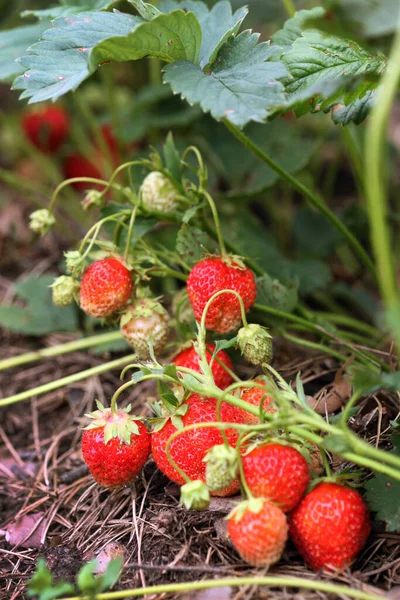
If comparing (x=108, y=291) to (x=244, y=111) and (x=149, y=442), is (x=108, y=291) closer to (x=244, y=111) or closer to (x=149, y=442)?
(x=149, y=442)

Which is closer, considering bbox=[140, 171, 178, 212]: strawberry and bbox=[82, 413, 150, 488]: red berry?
bbox=[82, 413, 150, 488]: red berry

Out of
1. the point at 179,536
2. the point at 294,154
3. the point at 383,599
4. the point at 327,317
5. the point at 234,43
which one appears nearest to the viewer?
the point at 383,599

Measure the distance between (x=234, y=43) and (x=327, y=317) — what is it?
0.81 m

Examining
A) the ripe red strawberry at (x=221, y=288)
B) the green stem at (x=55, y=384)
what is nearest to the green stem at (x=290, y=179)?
the ripe red strawberry at (x=221, y=288)

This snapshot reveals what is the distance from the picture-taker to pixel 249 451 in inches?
42.1

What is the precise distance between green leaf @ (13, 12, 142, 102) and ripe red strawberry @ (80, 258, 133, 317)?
1.22 feet

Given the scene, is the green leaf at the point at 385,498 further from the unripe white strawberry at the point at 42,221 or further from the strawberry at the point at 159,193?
the unripe white strawberry at the point at 42,221

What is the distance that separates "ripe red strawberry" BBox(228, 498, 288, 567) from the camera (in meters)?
0.98

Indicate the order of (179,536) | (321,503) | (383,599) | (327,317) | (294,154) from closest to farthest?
(383,599)
(321,503)
(179,536)
(327,317)
(294,154)

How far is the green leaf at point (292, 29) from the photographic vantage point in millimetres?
1417

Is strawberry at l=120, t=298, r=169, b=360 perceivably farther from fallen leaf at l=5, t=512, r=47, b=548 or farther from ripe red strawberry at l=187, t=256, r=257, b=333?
fallen leaf at l=5, t=512, r=47, b=548

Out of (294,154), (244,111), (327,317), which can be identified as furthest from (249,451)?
(294,154)

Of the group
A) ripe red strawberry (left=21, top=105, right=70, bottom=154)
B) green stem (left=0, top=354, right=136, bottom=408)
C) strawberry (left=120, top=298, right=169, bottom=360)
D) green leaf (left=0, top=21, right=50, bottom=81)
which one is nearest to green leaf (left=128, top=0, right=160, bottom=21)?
green leaf (left=0, top=21, right=50, bottom=81)

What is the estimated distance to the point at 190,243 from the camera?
141cm
